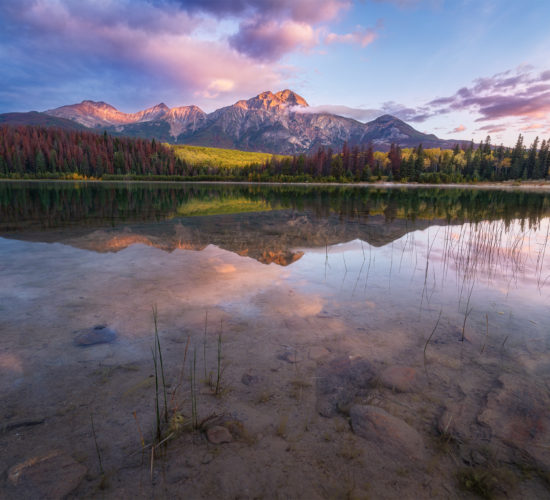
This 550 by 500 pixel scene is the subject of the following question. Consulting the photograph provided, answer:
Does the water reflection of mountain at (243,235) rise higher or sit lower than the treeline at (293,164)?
lower

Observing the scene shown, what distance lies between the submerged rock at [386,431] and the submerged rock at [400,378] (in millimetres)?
658

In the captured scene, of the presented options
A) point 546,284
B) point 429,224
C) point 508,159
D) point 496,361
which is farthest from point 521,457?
point 508,159

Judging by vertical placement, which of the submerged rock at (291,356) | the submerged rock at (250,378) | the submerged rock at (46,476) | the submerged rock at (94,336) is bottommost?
the submerged rock at (94,336)

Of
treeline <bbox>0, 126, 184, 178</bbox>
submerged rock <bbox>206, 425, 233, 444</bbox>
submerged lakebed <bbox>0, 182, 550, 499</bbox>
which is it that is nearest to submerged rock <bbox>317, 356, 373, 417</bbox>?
submerged lakebed <bbox>0, 182, 550, 499</bbox>

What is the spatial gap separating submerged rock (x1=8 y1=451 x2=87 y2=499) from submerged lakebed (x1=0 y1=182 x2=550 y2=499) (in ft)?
0.05

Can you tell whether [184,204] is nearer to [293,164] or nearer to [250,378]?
[250,378]

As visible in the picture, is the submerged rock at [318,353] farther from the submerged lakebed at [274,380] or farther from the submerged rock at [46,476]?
the submerged rock at [46,476]

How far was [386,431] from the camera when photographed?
3.59m

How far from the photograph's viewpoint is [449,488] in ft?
9.67

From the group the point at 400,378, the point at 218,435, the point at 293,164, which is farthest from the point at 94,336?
the point at 293,164

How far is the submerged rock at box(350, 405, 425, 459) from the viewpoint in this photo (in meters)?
3.40

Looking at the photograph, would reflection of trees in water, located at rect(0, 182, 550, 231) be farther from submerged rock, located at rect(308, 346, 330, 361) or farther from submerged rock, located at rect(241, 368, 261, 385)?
submerged rock, located at rect(308, 346, 330, 361)

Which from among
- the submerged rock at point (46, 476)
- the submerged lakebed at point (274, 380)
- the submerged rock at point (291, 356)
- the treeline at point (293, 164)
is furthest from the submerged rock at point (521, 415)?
the treeline at point (293, 164)

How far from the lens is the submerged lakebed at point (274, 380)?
3.04m
